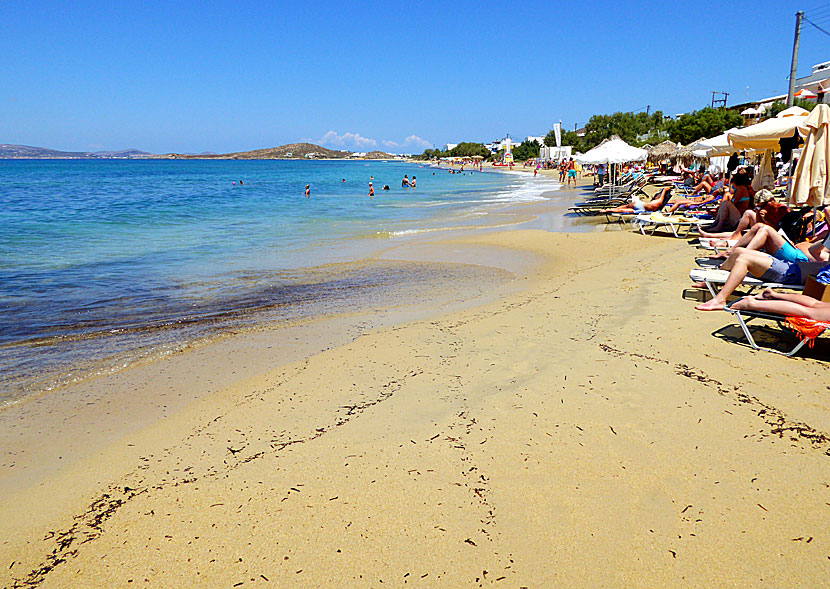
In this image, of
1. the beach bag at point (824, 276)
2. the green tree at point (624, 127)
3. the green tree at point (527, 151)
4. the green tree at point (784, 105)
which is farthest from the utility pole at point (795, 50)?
the green tree at point (527, 151)

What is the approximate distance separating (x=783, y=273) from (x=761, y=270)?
0.17 metres

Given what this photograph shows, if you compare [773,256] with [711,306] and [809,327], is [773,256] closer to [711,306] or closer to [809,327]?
[711,306]

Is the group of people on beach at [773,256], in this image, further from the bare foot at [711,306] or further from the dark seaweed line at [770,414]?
the dark seaweed line at [770,414]

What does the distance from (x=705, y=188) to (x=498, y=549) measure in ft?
58.6

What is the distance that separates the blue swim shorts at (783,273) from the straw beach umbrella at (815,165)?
1.00m

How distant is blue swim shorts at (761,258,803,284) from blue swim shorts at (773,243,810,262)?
0.21 meters

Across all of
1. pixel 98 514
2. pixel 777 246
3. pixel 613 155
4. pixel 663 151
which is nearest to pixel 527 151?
pixel 663 151

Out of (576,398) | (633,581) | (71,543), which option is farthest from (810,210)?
(71,543)

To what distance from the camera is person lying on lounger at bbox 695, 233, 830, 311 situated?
4586mm

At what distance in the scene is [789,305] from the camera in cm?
392

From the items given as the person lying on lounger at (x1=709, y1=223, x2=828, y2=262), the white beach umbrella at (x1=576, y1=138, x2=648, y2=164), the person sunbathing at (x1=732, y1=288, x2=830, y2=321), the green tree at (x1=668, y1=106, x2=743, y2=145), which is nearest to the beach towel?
the person sunbathing at (x1=732, y1=288, x2=830, y2=321)

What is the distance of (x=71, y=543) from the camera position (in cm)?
225

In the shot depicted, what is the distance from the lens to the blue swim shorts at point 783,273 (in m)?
4.62

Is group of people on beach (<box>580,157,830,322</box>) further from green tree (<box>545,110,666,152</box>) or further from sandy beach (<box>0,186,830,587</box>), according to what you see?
green tree (<box>545,110,666,152</box>)
